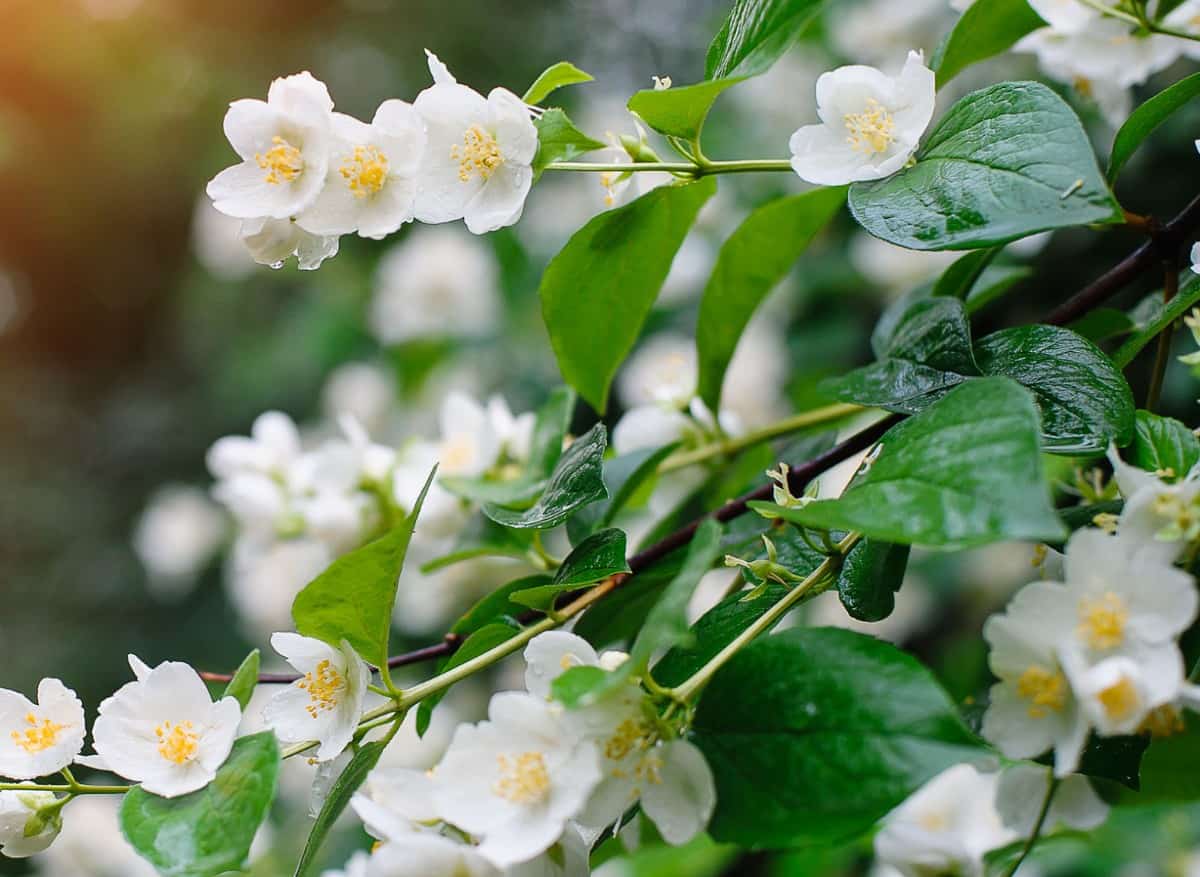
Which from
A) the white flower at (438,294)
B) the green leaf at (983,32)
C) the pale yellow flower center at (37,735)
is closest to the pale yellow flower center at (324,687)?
the pale yellow flower center at (37,735)

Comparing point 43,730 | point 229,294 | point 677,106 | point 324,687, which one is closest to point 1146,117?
point 677,106

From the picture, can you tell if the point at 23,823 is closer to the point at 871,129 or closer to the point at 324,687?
the point at 324,687

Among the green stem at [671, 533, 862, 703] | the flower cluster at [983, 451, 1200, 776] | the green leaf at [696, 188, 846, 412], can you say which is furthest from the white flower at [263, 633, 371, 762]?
the green leaf at [696, 188, 846, 412]

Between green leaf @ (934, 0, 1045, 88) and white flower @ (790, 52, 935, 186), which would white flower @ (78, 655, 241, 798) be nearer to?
white flower @ (790, 52, 935, 186)

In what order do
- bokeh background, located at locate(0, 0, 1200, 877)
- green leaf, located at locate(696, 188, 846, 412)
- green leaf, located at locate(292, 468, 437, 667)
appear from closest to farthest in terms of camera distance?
1. green leaf, located at locate(292, 468, 437, 667)
2. green leaf, located at locate(696, 188, 846, 412)
3. bokeh background, located at locate(0, 0, 1200, 877)

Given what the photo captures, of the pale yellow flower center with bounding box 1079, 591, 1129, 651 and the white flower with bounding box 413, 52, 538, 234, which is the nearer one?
the pale yellow flower center with bounding box 1079, 591, 1129, 651

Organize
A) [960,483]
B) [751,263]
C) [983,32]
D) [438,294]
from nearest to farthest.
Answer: [960,483] → [983,32] → [751,263] → [438,294]
